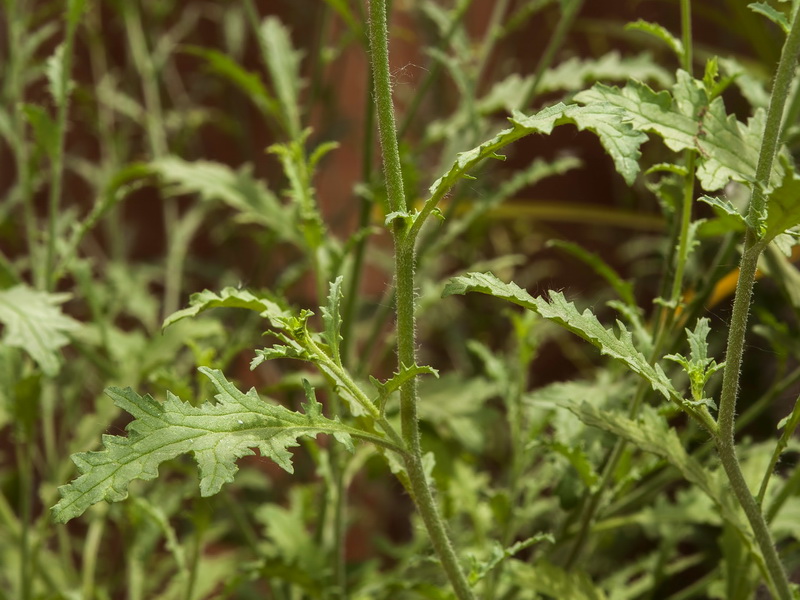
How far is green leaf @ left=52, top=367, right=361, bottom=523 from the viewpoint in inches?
14.9

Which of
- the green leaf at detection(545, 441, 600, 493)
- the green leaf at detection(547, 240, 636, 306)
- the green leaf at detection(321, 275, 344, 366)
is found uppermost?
the green leaf at detection(321, 275, 344, 366)

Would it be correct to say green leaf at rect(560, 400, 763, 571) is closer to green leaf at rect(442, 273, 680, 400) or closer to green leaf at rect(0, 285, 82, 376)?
green leaf at rect(442, 273, 680, 400)

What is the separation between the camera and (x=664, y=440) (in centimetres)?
49

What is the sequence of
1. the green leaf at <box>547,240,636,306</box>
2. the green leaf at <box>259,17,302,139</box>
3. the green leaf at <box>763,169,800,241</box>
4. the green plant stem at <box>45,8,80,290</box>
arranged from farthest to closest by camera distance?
the green leaf at <box>259,17,302,139</box>, the green plant stem at <box>45,8,80,290</box>, the green leaf at <box>547,240,636,306</box>, the green leaf at <box>763,169,800,241</box>

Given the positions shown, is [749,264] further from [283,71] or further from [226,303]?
[283,71]

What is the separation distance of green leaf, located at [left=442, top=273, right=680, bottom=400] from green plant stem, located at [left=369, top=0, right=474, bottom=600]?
0.02 m

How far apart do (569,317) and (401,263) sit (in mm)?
87

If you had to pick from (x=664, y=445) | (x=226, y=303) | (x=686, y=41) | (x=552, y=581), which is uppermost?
(x=686, y=41)

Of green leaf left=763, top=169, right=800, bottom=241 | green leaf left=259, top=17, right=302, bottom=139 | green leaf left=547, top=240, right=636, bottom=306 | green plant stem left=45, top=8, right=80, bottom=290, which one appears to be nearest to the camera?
green leaf left=763, top=169, right=800, bottom=241

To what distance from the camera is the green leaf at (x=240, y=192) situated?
31.7 inches

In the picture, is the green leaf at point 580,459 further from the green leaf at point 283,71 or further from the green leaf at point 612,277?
the green leaf at point 283,71

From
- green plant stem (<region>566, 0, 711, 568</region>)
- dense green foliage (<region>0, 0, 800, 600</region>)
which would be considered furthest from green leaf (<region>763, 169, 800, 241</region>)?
green plant stem (<region>566, 0, 711, 568</region>)

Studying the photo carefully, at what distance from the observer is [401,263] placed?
1.35 feet

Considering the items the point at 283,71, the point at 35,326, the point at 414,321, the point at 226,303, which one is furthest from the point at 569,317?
the point at 283,71
